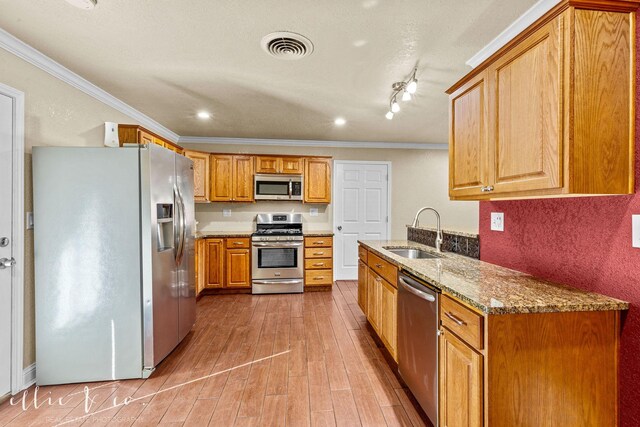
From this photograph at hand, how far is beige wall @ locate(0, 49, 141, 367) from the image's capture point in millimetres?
2109

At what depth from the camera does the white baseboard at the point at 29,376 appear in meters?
2.11

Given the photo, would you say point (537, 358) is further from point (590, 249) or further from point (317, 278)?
point (317, 278)

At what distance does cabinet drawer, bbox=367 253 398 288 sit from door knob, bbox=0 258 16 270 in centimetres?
265

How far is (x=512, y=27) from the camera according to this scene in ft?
6.07

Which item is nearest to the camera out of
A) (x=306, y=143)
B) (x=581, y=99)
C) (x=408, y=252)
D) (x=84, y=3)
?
(x=581, y=99)

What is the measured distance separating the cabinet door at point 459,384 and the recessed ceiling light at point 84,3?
259 centimetres

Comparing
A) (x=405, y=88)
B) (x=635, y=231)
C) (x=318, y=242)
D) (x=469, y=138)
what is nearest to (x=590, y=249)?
(x=635, y=231)

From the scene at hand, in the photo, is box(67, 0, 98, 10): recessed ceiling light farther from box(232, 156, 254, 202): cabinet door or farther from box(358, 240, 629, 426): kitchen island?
box(232, 156, 254, 202): cabinet door

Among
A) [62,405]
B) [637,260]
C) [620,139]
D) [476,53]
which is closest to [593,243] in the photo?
[637,260]

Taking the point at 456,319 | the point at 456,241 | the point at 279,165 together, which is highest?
the point at 279,165

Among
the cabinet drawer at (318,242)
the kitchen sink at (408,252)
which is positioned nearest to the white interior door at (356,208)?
the cabinet drawer at (318,242)

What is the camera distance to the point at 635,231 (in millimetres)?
1234

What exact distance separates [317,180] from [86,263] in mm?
3242

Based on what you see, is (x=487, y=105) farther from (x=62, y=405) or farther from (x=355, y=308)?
(x=62, y=405)
